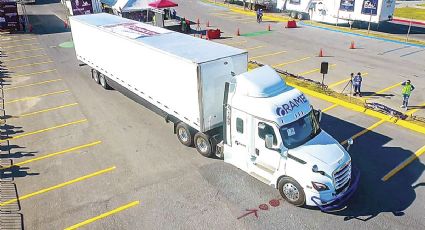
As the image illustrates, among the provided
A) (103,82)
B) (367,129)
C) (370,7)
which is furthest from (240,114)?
(370,7)

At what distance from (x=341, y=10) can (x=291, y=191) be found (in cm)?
2981

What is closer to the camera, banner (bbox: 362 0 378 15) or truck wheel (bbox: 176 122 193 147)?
truck wheel (bbox: 176 122 193 147)

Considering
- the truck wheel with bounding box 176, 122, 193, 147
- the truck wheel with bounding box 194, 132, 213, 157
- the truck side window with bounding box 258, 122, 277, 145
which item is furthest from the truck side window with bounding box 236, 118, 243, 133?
the truck wheel with bounding box 176, 122, 193, 147

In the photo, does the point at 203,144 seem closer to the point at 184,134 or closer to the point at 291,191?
the point at 184,134

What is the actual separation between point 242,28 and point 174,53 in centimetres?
2467

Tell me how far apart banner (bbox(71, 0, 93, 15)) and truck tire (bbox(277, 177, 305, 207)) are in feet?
108

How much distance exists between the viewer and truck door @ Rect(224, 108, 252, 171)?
35.4 ft

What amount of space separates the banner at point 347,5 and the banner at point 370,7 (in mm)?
1161

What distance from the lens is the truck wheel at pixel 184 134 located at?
13203 mm

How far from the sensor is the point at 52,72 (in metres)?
23.0

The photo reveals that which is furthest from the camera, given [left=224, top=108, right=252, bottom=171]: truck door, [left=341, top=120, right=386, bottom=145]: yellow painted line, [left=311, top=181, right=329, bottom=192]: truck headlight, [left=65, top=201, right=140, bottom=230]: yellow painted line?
[left=341, top=120, right=386, bottom=145]: yellow painted line

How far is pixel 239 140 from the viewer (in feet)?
36.7

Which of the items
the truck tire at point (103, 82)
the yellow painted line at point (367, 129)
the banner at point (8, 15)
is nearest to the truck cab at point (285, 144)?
the yellow painted line at point (367, 129)

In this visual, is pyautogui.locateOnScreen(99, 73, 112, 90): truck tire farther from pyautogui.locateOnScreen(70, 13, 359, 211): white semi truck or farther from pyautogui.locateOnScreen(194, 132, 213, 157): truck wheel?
pyautogui.locateOnScreen(194, 132, 213, 157): truck wheel
